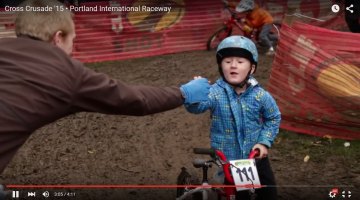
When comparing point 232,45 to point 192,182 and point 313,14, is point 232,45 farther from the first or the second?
point 313,14

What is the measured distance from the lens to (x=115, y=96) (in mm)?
2404

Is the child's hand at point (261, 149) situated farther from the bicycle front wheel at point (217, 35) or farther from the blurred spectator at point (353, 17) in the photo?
the bicycle front wheel at point (217, 35)

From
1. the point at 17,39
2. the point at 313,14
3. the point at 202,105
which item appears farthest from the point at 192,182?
the point at 313,14

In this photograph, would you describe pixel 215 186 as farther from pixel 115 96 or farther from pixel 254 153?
pixel 115 96

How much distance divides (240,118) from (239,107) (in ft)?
0.27

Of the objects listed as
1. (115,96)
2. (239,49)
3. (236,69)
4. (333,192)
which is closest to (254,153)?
(236,69)

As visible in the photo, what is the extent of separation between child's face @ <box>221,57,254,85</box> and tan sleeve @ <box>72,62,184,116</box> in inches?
38.4

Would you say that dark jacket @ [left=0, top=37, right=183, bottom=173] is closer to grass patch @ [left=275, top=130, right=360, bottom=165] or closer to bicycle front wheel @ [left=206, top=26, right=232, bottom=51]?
grass patch @ [left=275, top=130, right=360, bottom=165]

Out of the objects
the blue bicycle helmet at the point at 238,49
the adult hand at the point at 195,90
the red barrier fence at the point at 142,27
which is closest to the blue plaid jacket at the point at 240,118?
the blue bicycle helmet at the point at 238,49

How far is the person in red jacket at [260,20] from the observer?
11.6m

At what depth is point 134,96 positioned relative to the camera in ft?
8.13

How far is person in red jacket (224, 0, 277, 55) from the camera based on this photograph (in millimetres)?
11596

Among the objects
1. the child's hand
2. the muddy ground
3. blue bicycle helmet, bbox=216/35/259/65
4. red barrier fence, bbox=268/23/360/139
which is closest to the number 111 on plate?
the child's hand

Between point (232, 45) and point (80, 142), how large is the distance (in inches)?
139
